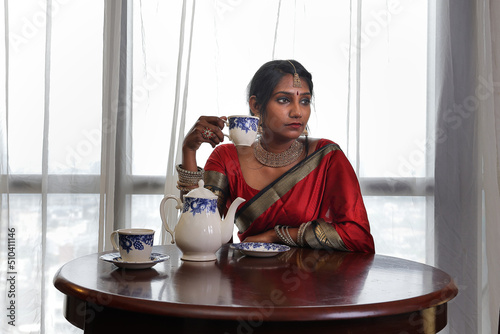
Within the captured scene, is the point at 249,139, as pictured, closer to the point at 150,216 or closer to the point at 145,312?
the point at 145,312

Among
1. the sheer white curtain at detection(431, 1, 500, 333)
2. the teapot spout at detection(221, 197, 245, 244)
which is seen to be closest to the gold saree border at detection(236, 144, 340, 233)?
the teapot spout at detection(221, 197, 245, 244)

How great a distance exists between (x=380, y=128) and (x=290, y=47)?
0.62 m

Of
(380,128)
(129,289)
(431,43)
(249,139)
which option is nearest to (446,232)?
(380,128)

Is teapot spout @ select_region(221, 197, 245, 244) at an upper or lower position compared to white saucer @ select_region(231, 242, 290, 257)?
upper

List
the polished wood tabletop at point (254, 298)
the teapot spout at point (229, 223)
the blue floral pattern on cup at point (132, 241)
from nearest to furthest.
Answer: the polished wood tabletop at point (254, 298)
the blue floral pattern on cup at point (132, 241)
the teapot spout at point (229, 223)

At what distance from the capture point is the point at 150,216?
2.61m

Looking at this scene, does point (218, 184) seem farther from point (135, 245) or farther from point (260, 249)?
point (135, 245)

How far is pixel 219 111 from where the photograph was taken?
2.57 m

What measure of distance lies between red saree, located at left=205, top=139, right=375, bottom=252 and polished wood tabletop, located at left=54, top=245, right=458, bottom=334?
1.79 feet

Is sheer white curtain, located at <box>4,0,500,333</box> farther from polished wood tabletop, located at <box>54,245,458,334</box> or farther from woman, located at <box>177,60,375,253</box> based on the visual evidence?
polished wood tabletop, located at <box>54,245,458,334</box>

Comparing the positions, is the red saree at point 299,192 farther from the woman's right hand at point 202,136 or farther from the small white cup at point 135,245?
the small white cup at point 135,245

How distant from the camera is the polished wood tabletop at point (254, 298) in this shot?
0.96 meters

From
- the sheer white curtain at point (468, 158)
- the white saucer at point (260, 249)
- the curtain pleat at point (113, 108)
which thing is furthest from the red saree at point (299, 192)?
the sheer white curtain at point (468, 158)

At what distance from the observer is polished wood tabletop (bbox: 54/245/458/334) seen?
0.96 meters
